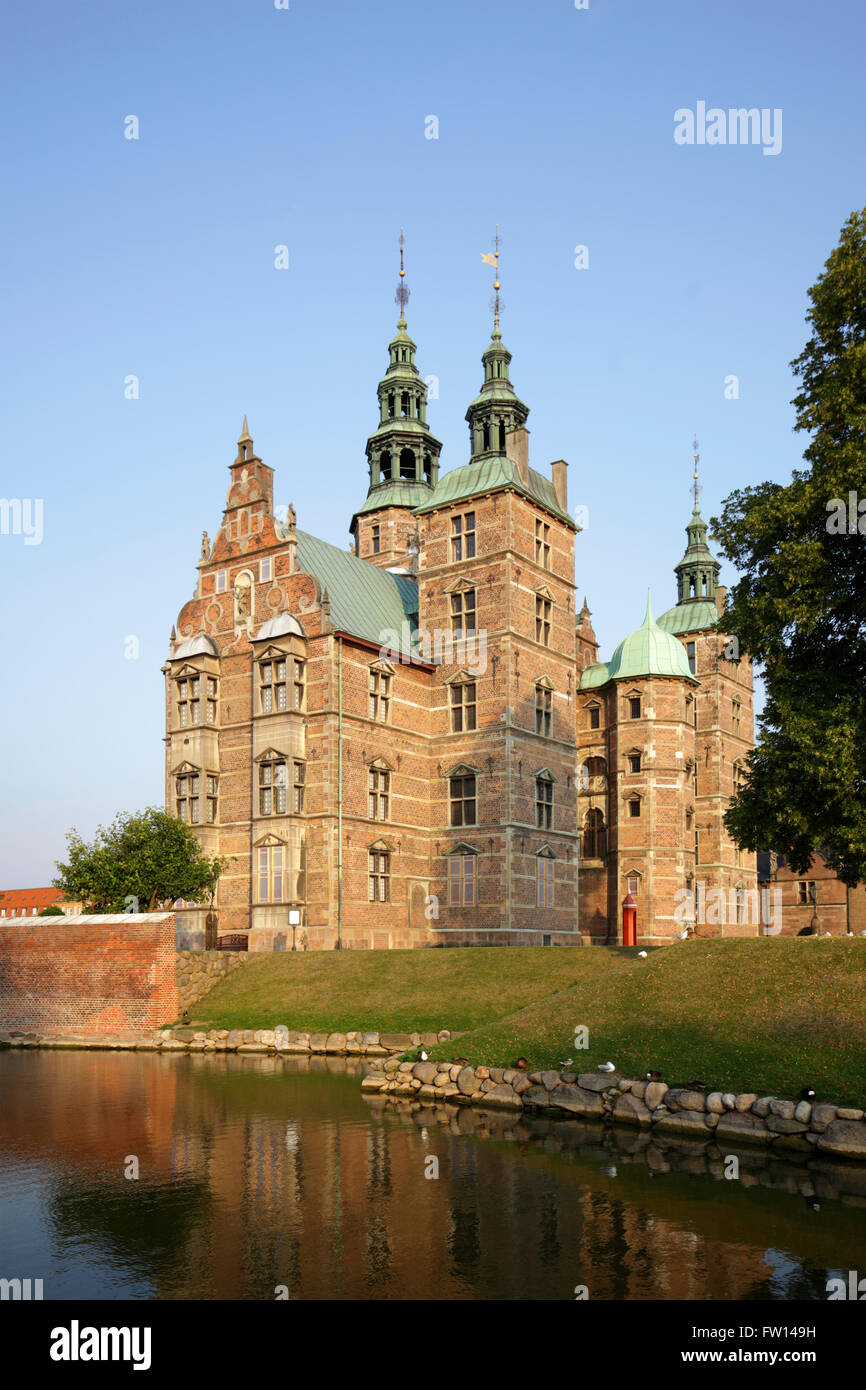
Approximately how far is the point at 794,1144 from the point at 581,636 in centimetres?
4872

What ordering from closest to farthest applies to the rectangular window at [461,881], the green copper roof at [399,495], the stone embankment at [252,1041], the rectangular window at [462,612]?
the stone embankment at [252,1041] → the rectangular window at [461,881] → the rectangular window at [462,612] → the green copper roof at [399,495]

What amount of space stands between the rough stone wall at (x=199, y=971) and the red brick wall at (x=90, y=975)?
43cm

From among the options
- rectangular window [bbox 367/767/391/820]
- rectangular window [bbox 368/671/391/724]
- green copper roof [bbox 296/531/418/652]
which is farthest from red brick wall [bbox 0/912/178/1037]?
green copper roof [bbox 296/531/418/652]

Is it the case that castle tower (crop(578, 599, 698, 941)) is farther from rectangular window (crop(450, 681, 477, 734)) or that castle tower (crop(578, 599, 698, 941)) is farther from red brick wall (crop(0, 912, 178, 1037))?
red brick wall (crop(0, 912, 178, 1037))

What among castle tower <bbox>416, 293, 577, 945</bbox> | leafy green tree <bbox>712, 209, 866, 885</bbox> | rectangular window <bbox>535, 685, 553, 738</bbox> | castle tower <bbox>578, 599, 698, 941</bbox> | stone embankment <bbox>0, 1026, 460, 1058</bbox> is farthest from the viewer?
castle tower <bbox>578, 599, 698, 941</bbox>

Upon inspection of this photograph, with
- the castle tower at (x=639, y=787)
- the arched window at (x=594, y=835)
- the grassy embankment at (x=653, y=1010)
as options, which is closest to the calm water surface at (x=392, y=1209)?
the grassy embankment at (x=653, y=1010)

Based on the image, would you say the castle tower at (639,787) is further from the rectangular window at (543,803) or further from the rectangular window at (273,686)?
the rectangular window at (273,686)

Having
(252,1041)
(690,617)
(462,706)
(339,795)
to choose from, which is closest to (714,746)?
(690,617)

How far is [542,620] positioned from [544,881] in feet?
39.3

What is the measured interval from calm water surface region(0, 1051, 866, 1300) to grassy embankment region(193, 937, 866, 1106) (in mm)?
2358

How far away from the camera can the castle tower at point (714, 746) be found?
63062mm

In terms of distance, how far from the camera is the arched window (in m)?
58.8

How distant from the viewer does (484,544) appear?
4769 centimetres

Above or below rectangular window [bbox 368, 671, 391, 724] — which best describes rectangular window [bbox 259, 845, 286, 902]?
below
